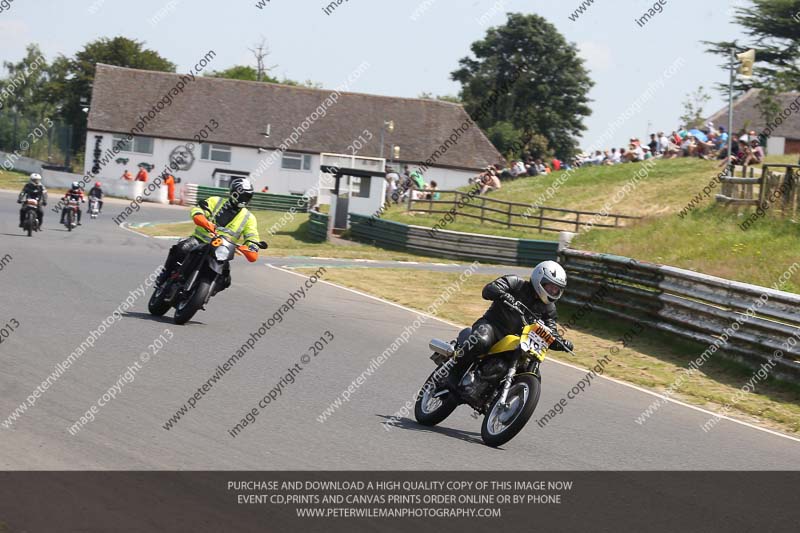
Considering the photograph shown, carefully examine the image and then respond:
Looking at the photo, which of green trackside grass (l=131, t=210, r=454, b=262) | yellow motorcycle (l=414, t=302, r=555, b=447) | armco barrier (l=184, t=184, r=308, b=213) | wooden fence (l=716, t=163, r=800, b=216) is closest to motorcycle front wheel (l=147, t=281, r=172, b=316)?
yellow motorcycle (l=414, t=302, r=555, b=447)

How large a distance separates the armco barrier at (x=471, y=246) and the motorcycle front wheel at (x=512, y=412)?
2315 centimetres

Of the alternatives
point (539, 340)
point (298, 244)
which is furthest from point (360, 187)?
point (539, 340)

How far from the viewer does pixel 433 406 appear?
9297mm

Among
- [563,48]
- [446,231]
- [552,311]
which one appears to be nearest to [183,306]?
[552,311]

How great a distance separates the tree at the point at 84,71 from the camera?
81.6 metres

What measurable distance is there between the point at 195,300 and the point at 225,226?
3.48ft

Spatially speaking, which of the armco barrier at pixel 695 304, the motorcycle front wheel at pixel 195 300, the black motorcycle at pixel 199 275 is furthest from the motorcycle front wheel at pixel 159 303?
the armco barrier at pixel 695 304

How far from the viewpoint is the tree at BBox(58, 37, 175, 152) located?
268 feet

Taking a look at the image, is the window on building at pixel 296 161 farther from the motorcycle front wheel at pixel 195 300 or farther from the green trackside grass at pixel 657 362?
the motorcycle front wheel at pixel 195 300

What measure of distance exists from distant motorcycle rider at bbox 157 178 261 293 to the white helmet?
213 inches

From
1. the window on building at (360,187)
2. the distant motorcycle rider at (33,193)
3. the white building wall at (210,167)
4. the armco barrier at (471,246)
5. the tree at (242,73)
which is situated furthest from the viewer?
the tree at (242,73)

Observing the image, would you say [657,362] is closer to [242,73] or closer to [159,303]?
[159,303]

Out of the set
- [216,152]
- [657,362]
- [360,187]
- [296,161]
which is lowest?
[657,362]
